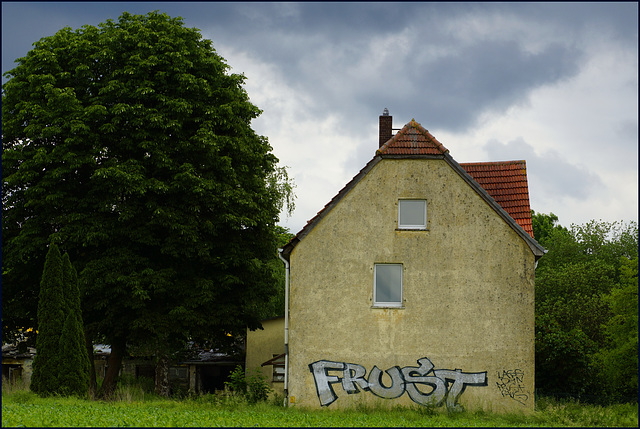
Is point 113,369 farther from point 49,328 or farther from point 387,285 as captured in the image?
point 387,285

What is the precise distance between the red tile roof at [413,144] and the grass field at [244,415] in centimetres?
757

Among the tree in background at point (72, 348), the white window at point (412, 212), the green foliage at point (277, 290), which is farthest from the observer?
the green foliage at point (277, 290)

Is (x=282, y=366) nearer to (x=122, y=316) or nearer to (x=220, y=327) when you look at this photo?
(x=220, y=327)

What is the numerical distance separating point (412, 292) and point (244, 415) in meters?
6.36

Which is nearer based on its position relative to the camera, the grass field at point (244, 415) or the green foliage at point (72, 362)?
the grass field at point (244, 415)

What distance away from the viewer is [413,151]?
21594 mm

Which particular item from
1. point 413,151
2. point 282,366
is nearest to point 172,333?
point 282,366

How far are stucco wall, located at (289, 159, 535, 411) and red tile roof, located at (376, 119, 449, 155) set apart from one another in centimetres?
30

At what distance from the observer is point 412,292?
69.6 feet

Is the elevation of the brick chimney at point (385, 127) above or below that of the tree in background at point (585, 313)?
above

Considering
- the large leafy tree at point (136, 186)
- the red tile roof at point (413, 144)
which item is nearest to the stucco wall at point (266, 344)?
the large leafy tree at point (136, 186)

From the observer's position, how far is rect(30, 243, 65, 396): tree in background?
22141mm

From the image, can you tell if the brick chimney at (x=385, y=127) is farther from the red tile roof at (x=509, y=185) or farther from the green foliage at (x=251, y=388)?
the green foliage at (x=251, y=388)

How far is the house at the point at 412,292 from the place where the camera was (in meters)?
20.8
